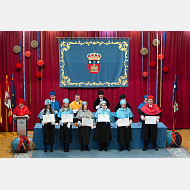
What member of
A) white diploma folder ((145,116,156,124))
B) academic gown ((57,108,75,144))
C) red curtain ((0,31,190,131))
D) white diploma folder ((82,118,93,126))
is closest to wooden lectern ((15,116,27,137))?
red curtain ((0,31,190,131))

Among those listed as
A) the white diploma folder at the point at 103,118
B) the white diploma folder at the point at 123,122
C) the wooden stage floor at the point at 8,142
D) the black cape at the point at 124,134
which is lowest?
the wooden stage floor at the point at 8,142

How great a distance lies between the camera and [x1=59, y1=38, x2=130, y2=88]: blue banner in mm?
10227

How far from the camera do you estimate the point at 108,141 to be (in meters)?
7.55

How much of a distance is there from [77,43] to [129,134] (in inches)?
181

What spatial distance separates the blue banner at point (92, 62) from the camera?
403 inches

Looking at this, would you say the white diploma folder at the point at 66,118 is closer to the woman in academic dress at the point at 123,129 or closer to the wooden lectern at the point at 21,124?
the woman in academic dress at the point at 123,129

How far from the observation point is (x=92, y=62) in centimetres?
1027

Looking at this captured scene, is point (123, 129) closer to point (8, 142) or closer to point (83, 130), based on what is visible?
point (83, 130)

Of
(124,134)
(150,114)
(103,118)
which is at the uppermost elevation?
(150,114)

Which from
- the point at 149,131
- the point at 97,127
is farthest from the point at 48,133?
the point at 149,131

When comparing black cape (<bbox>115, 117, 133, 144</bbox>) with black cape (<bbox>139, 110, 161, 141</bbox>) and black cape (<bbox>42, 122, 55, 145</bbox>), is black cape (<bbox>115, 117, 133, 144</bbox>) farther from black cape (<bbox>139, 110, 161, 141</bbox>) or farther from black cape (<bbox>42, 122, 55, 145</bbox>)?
black cape (<bbox>42, 122, 55, 145</bbox>)

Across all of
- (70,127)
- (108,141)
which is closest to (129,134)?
(108,141)

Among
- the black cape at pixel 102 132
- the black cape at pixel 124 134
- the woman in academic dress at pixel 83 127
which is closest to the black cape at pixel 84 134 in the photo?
the woman in academic dress at pixel 83 127

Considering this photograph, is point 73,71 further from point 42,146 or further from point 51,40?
point 42,146
